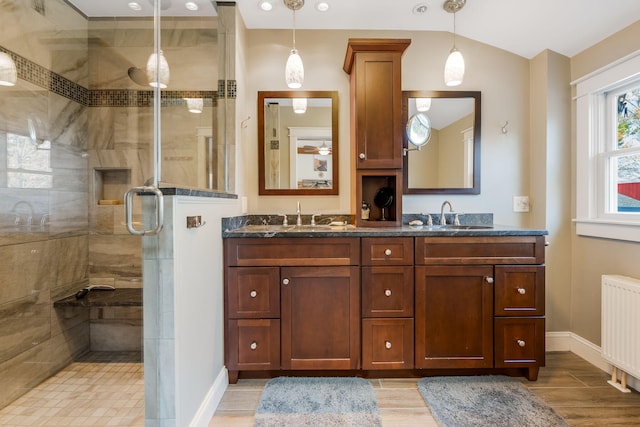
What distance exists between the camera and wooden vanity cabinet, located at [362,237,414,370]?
192 cm

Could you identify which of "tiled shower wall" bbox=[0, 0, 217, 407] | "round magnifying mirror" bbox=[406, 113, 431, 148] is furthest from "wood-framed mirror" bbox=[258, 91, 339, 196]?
"round magnifying mirror" bbox=[406, 113, 431, 148]

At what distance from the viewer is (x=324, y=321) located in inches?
75.5

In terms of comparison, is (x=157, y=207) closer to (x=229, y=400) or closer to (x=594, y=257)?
(x=229, y=400)

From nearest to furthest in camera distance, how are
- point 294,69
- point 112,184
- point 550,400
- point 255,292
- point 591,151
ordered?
1. point 550,400
2. point 255,292
3. point 294,69
4. point 591,151
5. point 112,184

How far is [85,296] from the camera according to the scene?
2129 millimetres

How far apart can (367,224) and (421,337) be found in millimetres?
797

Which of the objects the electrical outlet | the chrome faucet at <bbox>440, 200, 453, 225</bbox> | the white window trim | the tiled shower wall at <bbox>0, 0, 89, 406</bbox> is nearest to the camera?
the tiled shower wall at <bbox>0, 0, 89, 406</bbox>

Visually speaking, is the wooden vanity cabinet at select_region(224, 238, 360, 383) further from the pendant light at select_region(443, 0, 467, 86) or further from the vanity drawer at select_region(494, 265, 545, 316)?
the pendant light at select_region(443, 0, 467, 86)

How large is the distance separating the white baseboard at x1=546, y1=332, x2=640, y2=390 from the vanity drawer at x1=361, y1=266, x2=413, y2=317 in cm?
134

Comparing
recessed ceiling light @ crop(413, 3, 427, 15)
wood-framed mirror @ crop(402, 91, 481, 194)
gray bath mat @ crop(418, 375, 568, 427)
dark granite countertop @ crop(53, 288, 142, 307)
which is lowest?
gray bath mat @ crop(418, 375, 568, 427)

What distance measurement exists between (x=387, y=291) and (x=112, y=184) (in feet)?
6.84

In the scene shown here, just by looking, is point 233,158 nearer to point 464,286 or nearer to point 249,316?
point 249,316

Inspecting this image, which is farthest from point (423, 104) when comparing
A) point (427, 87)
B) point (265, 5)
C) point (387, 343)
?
point (387, 343)

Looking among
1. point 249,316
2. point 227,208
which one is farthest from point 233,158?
point 249,316
